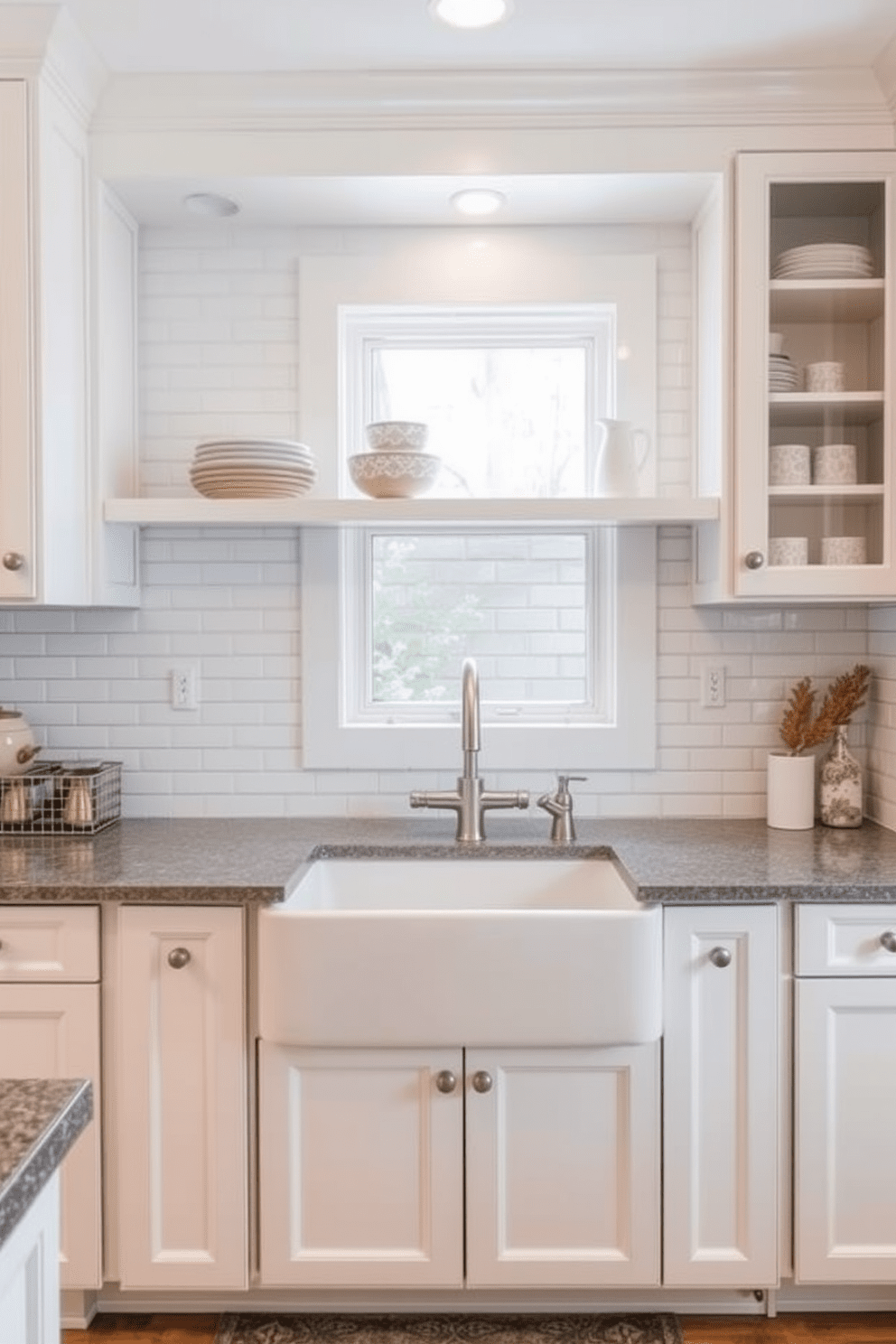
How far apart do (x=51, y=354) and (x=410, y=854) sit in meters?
1.23

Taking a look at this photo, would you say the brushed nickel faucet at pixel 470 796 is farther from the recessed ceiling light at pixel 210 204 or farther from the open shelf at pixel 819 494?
the recessed ceiling light at pixel 210 204

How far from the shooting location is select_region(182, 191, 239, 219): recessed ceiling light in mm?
2309

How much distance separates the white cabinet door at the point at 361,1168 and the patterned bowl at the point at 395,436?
3.98 ft

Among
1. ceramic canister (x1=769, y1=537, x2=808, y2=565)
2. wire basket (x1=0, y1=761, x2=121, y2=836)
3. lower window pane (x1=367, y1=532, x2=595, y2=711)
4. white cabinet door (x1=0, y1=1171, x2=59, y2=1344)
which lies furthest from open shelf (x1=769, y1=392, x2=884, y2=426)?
white cabinet door (x1=0, y1=1171, x2=59, y2=1344)

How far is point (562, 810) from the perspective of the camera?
2.30 meters

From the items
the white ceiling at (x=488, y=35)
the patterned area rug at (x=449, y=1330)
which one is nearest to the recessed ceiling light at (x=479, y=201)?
the white ceiling at (x=488, y=35)

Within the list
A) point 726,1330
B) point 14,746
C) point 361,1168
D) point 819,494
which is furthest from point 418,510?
point 726,1330

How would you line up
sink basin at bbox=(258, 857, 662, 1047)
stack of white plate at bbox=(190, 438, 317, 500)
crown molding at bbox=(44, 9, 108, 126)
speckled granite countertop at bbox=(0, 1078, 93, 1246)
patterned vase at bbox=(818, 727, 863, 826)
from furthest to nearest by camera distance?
patterned vase at bbox=(818, 727, 863, 826), stack of white plate at bbox=(190, 438, 317, 500), crown molding at bbox=(44, 9, 108, 126), sink basin at bbox=(258, 857, 662, 1047), speckled granite countertop at bbox=(0, 1078, 93, 1246)

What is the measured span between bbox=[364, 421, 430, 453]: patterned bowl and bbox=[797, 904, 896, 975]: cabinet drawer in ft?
3.98

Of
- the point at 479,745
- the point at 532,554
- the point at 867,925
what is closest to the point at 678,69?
the point at 532,554

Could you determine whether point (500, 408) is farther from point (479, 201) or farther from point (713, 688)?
point (713, 688)

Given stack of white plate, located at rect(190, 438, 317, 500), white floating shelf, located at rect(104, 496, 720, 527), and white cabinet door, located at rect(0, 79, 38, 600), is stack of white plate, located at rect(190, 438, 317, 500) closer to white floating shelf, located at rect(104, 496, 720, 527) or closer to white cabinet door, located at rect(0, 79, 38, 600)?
white floating shelf, located at rect(104, 496, 720, 527)

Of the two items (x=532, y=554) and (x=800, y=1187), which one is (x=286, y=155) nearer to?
(x=532, y=554)

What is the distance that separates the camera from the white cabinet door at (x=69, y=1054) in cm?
191
